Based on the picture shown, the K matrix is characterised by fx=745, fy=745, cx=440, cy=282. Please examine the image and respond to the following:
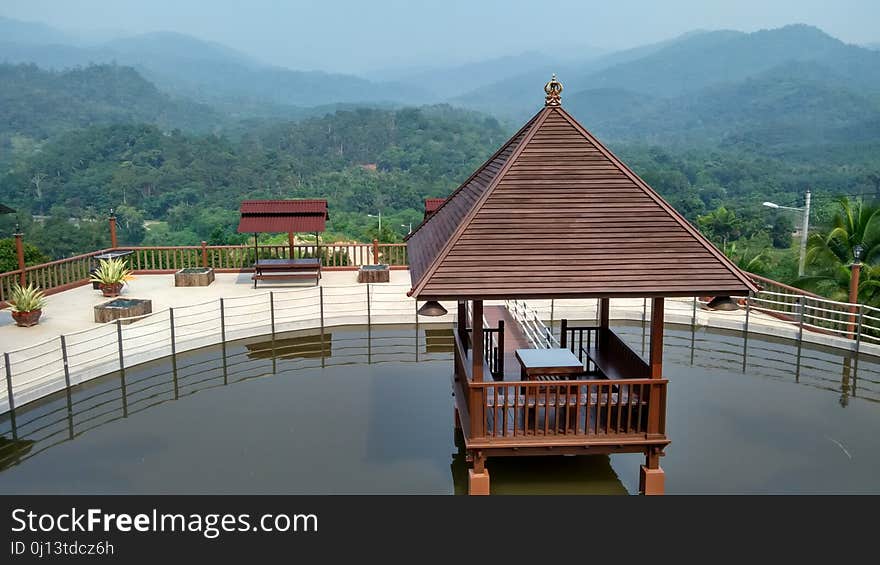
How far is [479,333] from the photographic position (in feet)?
22.6

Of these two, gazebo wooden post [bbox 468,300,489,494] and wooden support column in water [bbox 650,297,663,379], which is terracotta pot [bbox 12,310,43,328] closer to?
gazebo wooden post [bbox 468,300,489,494]

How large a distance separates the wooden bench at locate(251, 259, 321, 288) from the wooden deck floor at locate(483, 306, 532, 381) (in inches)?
249

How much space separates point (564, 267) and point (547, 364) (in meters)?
1.38

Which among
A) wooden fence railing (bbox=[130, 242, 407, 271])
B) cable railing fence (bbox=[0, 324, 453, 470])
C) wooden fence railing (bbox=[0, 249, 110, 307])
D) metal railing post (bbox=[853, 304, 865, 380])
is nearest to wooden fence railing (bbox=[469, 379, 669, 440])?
cable railing fence (bbox=[0, 324, 453, 470])

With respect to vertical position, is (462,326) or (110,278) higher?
(462,326)

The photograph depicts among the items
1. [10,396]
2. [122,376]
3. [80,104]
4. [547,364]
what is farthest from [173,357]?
[80,104]

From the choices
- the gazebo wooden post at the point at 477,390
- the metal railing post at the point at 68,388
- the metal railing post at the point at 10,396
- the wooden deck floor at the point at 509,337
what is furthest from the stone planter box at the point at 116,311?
the gazebo wooden post at the point at 477,390

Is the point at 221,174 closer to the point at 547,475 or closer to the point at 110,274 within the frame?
the point at 110,274

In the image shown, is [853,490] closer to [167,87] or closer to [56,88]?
[56,88]

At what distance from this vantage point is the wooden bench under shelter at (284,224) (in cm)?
1689

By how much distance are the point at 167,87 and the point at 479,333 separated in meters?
213

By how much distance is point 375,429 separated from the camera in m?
8.98

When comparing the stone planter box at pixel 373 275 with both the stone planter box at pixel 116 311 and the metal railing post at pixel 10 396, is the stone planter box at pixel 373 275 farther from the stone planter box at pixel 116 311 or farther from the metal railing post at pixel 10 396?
the metal railing post at pixel 10 396

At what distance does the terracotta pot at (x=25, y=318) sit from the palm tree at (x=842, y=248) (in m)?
14.1
